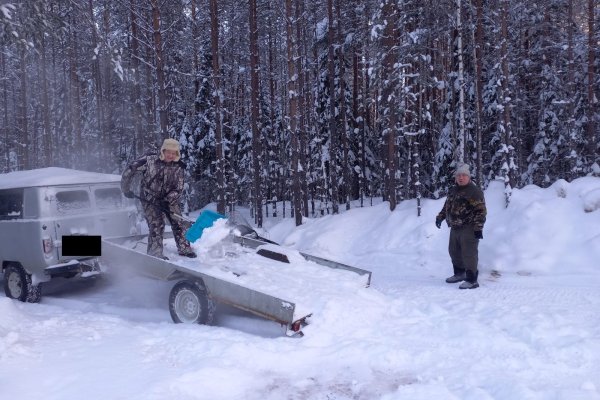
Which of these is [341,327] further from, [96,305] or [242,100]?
[242,100]

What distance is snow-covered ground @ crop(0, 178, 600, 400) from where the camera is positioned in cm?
434

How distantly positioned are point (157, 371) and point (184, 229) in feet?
10.2

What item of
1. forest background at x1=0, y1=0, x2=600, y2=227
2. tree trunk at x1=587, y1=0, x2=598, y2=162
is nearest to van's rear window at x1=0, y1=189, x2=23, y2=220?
forest background at x1=0, y1=0, x2=600, y2=227

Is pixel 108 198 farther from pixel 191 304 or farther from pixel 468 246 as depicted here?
pixel 468 246

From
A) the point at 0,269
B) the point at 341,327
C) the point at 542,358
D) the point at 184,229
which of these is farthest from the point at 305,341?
the point at 0,269

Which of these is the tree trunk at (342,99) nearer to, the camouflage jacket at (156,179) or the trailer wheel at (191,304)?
the camouflage jacket at (156,179)

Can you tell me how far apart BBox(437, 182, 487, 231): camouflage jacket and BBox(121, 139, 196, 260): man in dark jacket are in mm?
4050

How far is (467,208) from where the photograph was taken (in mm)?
7652

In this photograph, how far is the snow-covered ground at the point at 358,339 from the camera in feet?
14.2

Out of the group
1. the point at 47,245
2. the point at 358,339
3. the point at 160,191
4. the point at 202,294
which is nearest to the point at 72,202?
the point at 47,245

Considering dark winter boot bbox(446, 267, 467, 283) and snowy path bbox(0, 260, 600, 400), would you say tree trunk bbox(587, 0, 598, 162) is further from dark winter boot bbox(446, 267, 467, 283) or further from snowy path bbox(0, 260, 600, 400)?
snowy path bbox(0, 260, 600, 400)

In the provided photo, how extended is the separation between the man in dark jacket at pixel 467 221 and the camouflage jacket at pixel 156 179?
4.26 meters

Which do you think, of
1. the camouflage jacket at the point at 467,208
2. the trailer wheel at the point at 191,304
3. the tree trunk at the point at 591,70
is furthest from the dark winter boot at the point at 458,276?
the tree trunk at the point at 591,70

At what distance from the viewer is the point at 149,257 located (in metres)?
6.70
